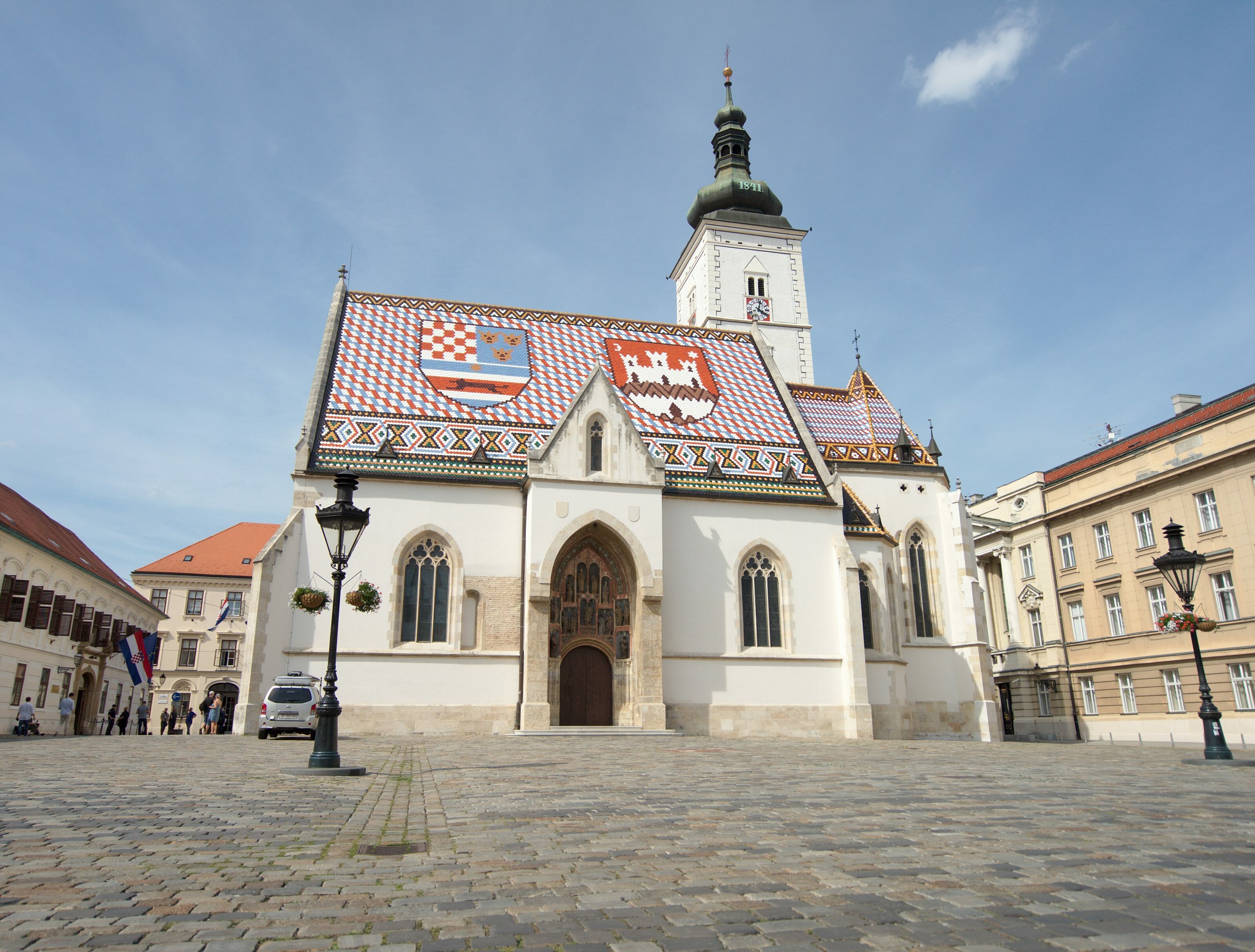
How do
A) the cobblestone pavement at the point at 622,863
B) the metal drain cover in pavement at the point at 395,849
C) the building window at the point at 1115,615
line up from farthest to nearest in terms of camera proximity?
the building window at the point at 1115,615, the metal drain cover in pavement at the point at 395,849, the cobblestone pavement at the point at 622,863

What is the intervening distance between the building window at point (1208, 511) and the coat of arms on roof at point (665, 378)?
1813 centimetres

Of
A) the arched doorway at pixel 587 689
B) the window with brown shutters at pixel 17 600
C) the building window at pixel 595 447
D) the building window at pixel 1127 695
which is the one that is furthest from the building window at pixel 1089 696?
the window with brown shutters at pixel 17 600

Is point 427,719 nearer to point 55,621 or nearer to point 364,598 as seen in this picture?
point 364,598

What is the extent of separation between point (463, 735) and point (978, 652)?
61.2ft

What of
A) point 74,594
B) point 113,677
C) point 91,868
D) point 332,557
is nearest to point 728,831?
point 91,868

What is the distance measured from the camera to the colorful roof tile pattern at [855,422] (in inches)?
1388

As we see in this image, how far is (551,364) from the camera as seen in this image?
107 ft

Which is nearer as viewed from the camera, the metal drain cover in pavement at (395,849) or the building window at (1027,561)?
the metal drain cover in pavement at (395,849)

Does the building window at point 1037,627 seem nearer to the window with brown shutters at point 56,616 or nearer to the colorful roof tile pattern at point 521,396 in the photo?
the colorful roof tile pattern at point 521,396

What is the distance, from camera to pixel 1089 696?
39125 mm

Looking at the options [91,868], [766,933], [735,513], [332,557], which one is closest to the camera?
[766,933]

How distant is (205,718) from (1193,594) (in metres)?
33.1

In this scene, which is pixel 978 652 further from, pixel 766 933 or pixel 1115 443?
pixel 766 933

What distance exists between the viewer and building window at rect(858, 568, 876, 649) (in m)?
31.2
